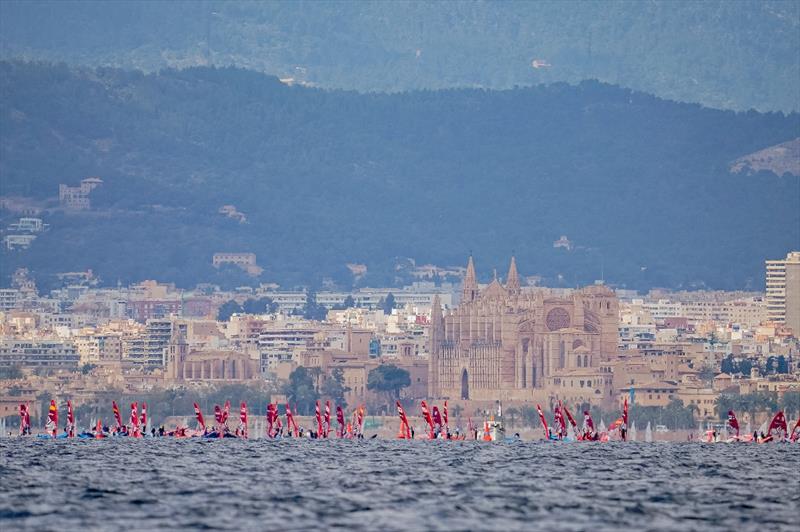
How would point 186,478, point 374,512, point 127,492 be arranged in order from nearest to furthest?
point 374,512, point 127,492, point 186,478

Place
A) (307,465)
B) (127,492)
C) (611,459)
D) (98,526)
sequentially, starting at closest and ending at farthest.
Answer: (98,526), (127,492), (307,465), (611,459)

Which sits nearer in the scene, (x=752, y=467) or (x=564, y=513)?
(x=564, y=513)

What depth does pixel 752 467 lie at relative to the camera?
107438mm

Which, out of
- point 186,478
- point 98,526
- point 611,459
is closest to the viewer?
point 98,526

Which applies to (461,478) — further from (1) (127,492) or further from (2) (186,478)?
(1) (127,492)

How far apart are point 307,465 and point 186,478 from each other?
13437 mm

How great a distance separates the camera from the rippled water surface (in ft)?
242

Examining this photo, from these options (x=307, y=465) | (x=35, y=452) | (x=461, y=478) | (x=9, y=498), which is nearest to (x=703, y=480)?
(x=461, y=478)

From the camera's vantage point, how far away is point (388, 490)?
85875 millimetres

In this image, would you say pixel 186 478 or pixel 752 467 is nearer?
pixel 186 478

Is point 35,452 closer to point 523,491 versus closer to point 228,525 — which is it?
point 523,491

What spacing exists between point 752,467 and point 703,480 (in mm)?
12442

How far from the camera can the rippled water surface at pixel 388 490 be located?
73.8m

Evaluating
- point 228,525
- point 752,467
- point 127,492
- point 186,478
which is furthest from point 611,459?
point 228,525
